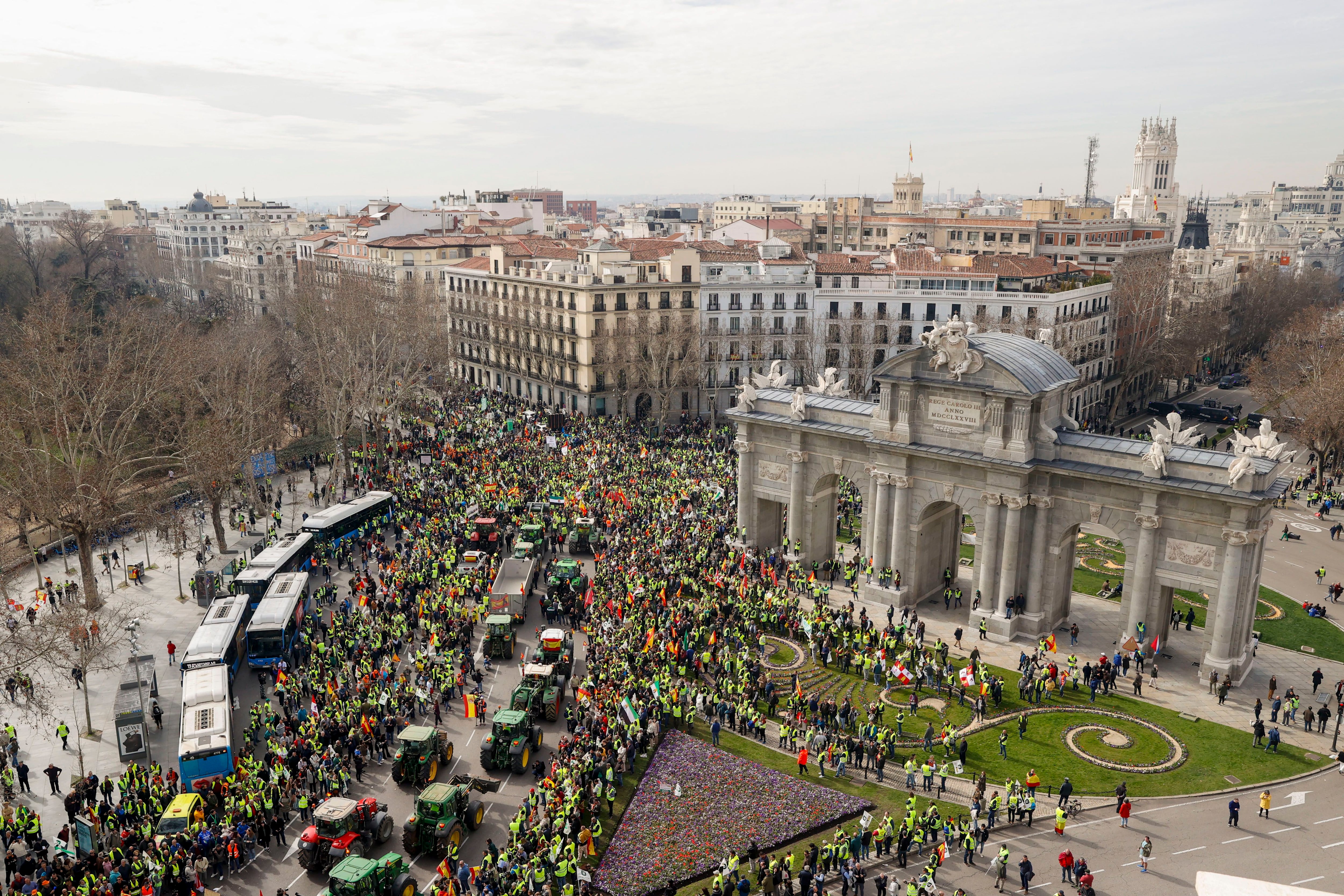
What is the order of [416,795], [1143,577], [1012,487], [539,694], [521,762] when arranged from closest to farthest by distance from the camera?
1. [416,795]
2. [521,762]
3. [539,694]
4. [1143,577]
5. [1012,487]

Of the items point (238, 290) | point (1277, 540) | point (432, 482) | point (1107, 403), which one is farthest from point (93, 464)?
point (238, 290)

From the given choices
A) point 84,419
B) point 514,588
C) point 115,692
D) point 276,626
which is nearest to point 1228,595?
point 514,588

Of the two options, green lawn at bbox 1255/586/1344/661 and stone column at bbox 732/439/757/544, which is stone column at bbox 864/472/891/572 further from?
green lawn at bbox 1255/586/1344/661

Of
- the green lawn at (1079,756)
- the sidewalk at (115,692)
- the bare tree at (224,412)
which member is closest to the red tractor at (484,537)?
the sidewalk at (115,692)

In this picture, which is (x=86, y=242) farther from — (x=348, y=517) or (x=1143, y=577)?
(x=1143, y=577)

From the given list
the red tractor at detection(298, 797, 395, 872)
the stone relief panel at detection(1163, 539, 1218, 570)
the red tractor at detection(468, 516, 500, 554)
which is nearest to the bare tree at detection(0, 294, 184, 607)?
the red tractor at detection(468, 516, 500, 554)

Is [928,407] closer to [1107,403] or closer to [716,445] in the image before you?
[716,445]
